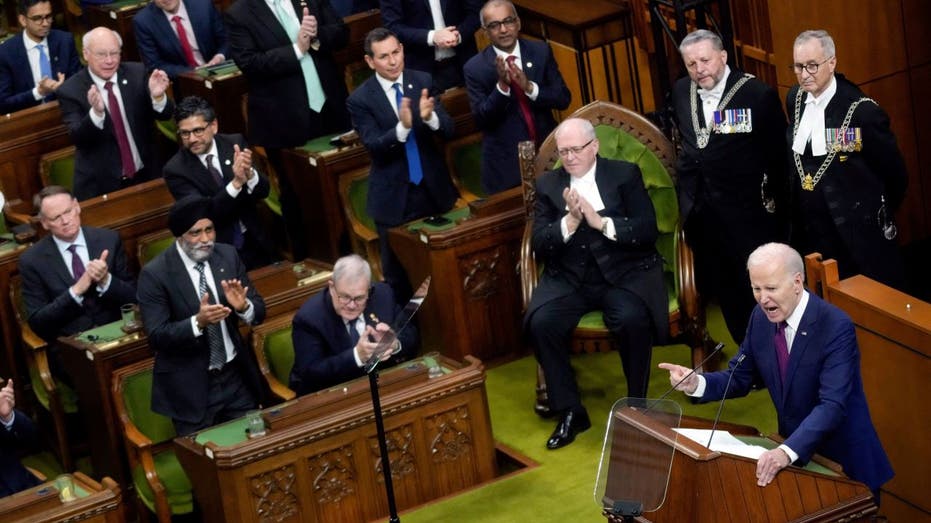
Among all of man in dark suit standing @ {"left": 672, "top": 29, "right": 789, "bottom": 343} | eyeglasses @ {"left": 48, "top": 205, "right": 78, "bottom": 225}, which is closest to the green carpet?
man in dark suit standing @ {"left": 672, "top": 29, "right": 789, "bottom": 343}

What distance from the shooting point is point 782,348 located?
5391 millimetres

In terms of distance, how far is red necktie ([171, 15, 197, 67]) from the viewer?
9.17 meters

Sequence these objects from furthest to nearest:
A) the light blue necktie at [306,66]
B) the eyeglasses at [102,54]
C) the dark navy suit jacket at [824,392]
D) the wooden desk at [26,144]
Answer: the wooden desk at [26,144]
the light blue necktie at [306,66]
the eyeglasses at [102,54]
the dark navy suit jacket at [824,392]

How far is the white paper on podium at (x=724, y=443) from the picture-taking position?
16.8ft

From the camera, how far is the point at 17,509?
6098 mm

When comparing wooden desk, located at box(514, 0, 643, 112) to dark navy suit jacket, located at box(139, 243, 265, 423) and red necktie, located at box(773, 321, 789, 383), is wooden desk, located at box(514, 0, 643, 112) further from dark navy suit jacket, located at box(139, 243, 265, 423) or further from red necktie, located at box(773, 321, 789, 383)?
red necktie, located at box(773, 321, 789, 383)

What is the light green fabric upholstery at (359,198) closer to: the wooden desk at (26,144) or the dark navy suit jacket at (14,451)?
the wooden desk at (26,144)

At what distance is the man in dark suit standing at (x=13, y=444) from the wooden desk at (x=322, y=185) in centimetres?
222

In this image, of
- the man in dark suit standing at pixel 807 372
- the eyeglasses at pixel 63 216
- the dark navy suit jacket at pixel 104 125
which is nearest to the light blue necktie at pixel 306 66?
the dark navy suit jacket at pixel 104 125

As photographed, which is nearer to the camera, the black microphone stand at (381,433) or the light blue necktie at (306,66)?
the black microphone stand at (381,433)

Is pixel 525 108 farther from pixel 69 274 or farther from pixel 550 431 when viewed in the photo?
pixel 69 274

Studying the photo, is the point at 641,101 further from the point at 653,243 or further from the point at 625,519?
the point at 625,519

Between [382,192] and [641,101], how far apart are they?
5.49ft

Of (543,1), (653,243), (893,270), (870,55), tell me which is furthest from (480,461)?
(543,1)
